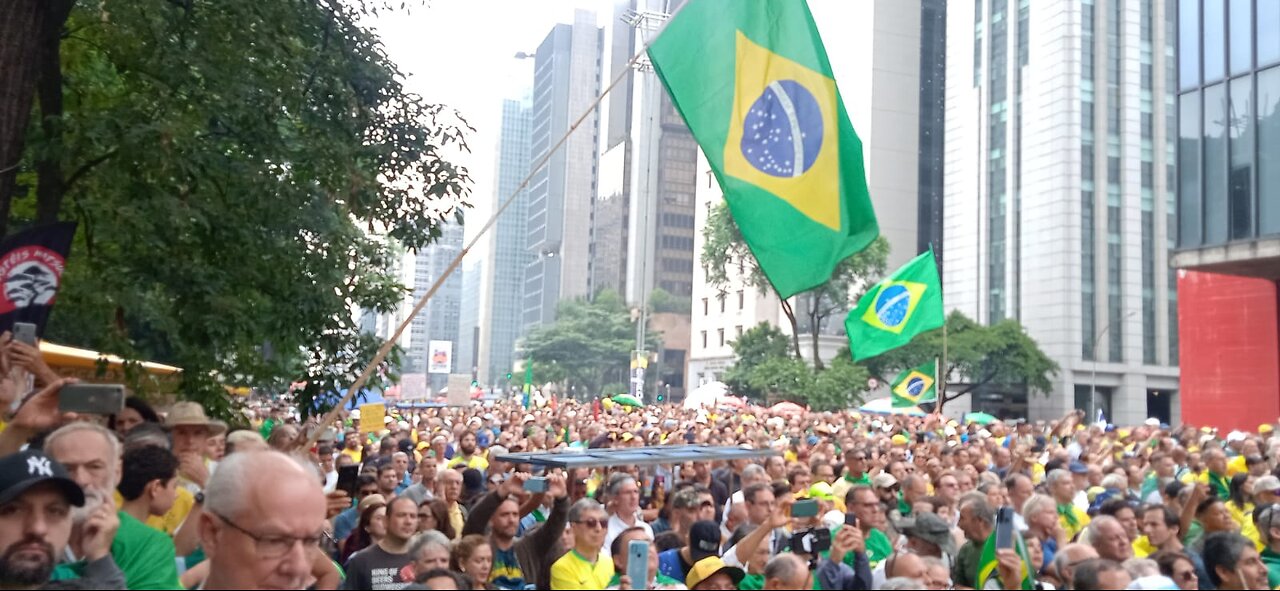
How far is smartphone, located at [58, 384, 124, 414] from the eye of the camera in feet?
15.3

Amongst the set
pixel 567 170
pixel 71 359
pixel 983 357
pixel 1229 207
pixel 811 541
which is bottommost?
pixel 811 541

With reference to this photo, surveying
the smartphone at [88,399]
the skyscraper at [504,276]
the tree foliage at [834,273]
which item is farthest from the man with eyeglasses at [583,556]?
the skyscraper at [504,276]

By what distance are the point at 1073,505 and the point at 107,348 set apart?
8.00m

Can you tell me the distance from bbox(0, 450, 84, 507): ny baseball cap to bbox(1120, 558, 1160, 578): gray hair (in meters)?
4.61

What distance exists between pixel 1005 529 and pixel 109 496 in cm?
387

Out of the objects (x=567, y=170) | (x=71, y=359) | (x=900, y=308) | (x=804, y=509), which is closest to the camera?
(x=804, y=509)

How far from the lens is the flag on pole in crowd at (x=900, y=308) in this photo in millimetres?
18094

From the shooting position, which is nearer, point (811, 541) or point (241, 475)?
point (241, 475)

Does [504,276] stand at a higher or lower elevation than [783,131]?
higher

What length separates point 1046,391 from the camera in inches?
2197

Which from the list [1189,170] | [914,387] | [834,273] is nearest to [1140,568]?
[914,387]

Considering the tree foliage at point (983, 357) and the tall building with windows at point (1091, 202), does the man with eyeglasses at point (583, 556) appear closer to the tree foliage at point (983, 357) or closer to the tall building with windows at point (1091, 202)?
the tree foliage at point (983, 357)

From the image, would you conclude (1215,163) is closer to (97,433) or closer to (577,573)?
(577,573)

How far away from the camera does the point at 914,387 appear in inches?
994
